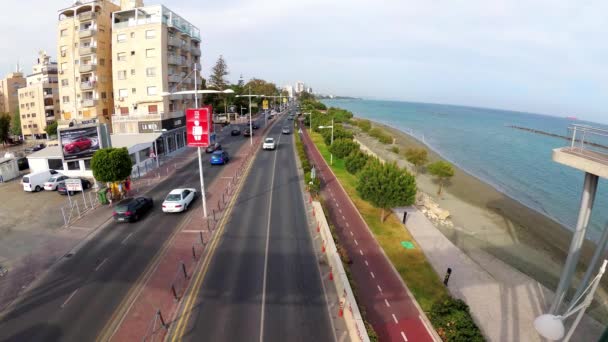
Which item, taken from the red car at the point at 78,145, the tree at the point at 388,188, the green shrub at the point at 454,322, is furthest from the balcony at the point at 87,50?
the green shrub at the point at 454,322

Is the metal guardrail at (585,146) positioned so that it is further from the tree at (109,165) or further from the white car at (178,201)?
the tree at (109,165)

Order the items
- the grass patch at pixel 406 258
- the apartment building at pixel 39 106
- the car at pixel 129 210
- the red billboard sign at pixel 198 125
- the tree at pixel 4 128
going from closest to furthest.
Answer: the grass patch at pixel 406 258 < the red billboard sign at pixel 198 125 < the car at pixel 129 210 < the tree at pixel 4 128 < the apartment building at pixel 39 106

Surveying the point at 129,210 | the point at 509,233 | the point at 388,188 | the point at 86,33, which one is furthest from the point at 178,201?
the point at 86,33

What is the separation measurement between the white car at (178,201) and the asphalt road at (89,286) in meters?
0.65

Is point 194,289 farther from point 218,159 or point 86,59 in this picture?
point 86,59

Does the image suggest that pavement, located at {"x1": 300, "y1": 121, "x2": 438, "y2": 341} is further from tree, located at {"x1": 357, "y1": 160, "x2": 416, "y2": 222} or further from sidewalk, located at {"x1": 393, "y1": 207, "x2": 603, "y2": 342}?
sidewalk, located at {"x1": 393, "y1": 207, "x2": 603, "y2": 342}

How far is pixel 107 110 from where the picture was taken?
53.8 meters

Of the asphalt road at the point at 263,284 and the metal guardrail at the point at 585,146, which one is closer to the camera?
the metal guardrail at the point at 585,146

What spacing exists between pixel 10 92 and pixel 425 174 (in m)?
109

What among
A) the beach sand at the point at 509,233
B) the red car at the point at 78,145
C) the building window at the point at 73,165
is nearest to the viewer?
the beach sand at the point at 509,233

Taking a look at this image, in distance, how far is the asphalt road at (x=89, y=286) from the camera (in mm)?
13047

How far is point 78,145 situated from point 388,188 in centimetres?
3009

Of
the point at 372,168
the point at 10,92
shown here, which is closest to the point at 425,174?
the point at 372,168

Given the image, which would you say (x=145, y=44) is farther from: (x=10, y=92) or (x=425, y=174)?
(x=10, y=92)
